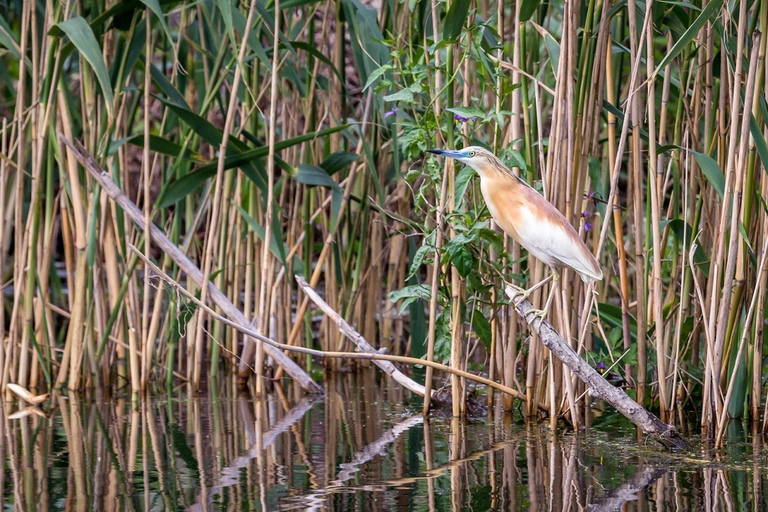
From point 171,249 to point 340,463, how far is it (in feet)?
6.01

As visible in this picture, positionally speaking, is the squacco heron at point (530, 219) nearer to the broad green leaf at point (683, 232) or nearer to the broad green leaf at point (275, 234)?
the broad green leaf at point (683, 232)

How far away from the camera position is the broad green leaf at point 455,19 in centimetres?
337

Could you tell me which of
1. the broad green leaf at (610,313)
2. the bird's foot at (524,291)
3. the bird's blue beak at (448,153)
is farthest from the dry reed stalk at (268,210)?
the broad green leaf at (610,313)

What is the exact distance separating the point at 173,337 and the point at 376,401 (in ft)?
3.62

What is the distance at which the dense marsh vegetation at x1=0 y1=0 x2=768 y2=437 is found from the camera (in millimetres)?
3508

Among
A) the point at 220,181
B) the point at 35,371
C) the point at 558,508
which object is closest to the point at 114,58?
the point at 220,181

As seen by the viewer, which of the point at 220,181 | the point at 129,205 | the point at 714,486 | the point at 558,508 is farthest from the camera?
the point at 129,205

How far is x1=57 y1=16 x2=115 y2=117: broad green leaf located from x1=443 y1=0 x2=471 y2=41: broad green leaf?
4.32ft

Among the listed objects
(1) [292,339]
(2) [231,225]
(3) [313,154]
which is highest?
(3) [313,154]

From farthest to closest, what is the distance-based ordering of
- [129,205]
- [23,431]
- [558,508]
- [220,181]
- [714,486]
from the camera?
1. [129,205]
2. [220,181]
3. [23,431]
4. [714,486]
5. [558,508]

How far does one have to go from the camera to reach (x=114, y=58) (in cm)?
434

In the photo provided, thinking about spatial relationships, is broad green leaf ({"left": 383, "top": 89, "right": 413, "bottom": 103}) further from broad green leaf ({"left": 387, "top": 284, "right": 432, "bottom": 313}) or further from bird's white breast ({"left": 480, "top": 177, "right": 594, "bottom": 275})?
broad green leaf ({"left": 387, "top": 284, "right": 432, "bottom": 313})

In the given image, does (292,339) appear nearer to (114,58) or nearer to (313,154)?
(313,154)

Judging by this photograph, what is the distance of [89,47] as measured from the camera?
371 cm
